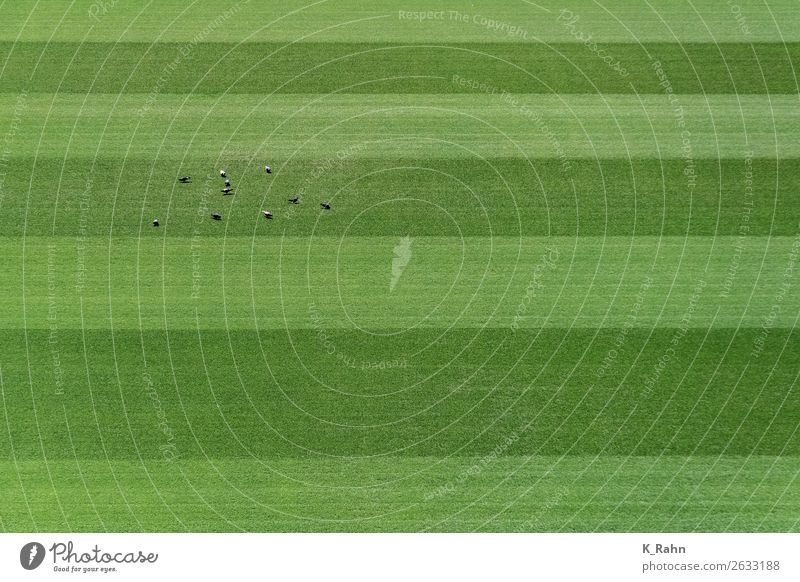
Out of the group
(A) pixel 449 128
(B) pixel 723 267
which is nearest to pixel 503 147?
(A) pixel 449 128

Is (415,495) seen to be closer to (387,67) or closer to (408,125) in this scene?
(408,125)

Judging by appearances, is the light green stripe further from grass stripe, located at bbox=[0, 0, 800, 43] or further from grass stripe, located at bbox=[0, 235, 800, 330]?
grass stripe, located at bbox=[0, 235, 800, 330]

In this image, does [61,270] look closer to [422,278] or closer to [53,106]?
[53,106]

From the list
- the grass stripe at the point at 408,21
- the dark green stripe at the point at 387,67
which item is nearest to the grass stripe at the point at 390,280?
the dark green stripe at the point at 387,67

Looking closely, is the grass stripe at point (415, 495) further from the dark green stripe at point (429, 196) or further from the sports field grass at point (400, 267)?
the dark green stripe at point (429, 196)

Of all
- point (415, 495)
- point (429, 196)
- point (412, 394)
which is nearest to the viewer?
point (415, 495)

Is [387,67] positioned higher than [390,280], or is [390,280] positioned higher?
[387,67]

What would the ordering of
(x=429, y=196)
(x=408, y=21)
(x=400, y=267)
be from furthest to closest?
(x=408, y=21) < (x=429, y=196) < (x=400, y=267)

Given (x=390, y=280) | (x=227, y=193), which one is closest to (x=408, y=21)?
(x=227, y=193)

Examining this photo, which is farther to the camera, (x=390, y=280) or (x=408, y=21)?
(x=408, y=21)
